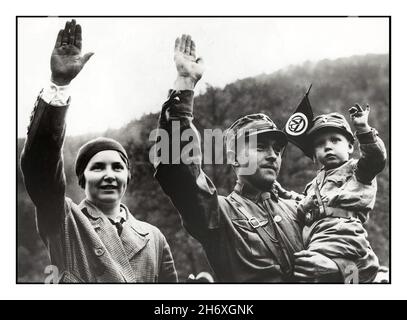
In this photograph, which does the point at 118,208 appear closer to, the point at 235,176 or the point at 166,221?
the point at 166,221

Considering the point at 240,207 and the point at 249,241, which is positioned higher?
the point at 240,207

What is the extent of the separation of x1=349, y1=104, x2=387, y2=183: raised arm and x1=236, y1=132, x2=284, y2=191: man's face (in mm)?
805

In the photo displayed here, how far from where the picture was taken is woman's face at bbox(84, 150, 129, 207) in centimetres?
615

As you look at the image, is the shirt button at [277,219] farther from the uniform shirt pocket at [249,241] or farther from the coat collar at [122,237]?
the coat collar at [122,237]

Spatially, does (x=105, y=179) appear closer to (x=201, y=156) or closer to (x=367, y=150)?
(x=201, y=156)

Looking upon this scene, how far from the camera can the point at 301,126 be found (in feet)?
20.8

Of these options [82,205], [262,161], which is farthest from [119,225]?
[262,161]

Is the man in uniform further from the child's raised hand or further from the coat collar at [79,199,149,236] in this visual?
the child's raised hand

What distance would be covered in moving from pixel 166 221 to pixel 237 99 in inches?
54.2

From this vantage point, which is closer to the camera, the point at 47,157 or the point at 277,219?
the point at 47,157

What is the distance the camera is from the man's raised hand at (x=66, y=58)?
6.16 metres

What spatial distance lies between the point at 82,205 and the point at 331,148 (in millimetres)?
2480

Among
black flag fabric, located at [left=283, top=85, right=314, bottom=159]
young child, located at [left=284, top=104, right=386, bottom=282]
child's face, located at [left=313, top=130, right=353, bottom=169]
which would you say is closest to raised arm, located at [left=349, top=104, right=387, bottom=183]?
young child, located at [left=284, top=104, right=386, bottom=282]

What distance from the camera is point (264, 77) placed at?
630cm
